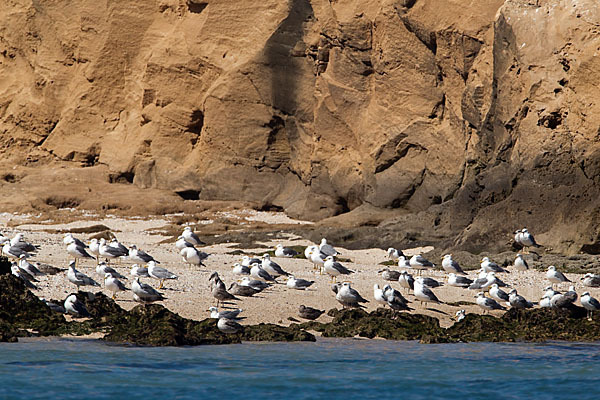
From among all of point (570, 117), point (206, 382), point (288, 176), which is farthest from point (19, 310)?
point (288, 176)

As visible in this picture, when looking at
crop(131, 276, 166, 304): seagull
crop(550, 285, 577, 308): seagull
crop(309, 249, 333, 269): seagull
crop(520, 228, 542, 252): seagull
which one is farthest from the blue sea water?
crop(520, 228, 542, 252): seagull

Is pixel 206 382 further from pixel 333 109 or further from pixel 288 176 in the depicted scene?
pixel 288 176

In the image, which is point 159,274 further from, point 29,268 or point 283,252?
point 283,252

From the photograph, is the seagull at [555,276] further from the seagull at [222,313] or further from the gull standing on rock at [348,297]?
the seagull at [222,313]

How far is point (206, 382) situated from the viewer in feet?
37.3

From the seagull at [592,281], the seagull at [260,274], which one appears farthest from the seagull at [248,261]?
the seagull at [592,281]

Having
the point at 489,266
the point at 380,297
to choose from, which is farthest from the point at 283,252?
the point at 380,297

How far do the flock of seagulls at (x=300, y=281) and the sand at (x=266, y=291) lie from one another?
0.49 ft

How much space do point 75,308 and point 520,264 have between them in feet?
29.9

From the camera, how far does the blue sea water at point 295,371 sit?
11133 mm

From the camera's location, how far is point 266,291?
16.7 m

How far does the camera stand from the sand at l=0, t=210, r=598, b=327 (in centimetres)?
1531

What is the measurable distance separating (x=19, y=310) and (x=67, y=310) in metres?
0.62

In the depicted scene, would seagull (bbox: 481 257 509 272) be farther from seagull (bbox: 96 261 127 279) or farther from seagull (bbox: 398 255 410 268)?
seagull (bbox: 96 261 127 279)
